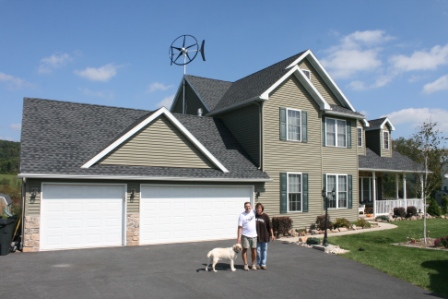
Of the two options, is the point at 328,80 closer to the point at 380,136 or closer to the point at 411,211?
the point at 380,136

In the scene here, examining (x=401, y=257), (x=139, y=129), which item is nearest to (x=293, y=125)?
(x=139, y=129)

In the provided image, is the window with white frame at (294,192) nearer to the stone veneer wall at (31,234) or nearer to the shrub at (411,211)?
the shrub at (411,211)

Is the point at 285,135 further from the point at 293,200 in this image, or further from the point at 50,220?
the point at 50,220

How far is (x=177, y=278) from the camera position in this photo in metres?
9.55

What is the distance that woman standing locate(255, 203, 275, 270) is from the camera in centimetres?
1066

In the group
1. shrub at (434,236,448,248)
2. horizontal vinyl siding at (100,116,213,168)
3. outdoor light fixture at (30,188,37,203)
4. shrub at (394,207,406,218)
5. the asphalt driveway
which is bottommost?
the asphalt driveway

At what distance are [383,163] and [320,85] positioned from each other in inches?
333

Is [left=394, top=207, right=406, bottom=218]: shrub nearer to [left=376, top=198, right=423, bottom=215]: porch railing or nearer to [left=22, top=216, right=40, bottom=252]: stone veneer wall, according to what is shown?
[left=376, top=198, right=423, bottom=215]: porch railing

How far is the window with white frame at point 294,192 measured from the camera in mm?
19281

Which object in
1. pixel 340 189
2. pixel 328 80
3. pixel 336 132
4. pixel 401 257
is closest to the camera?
pixel 401 257

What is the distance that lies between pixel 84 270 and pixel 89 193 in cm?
415

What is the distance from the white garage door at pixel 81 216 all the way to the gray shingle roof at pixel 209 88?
9.64 metres

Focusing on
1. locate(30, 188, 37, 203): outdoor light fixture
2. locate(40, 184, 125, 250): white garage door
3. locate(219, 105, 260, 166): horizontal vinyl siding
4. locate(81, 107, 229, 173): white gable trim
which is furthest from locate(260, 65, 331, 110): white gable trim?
locate(30, 188, 37, 203): outdoor light fixture

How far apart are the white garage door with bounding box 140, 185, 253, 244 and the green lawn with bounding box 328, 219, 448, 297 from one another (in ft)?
13.8
